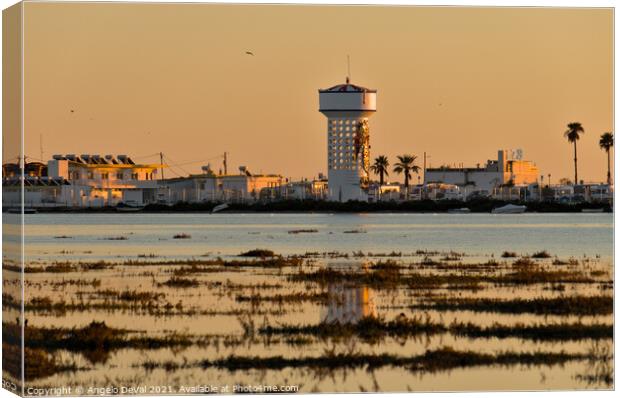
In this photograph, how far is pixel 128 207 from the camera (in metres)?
146

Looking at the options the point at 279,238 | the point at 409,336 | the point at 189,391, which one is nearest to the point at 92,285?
the point at 409,336

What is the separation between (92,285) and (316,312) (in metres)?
8.21

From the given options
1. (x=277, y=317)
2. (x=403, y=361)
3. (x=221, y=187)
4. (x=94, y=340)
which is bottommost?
(x=403, y=361)

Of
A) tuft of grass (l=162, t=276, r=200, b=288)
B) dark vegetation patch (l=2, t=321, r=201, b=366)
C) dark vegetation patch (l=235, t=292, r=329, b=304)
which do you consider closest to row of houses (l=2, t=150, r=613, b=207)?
tuft of grass (l=162, t=276, r=200, b=288)

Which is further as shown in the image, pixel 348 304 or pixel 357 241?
pixel 357 241

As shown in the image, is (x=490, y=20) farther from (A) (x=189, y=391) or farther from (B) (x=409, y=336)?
(A) (x=189, y=391)

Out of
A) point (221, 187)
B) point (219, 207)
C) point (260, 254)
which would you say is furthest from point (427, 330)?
point (221, 187)

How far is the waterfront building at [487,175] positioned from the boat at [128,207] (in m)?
25.2

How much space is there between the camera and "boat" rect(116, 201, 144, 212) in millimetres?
144200

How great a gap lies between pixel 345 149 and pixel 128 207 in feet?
123

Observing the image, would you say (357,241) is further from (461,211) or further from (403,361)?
(461,211)

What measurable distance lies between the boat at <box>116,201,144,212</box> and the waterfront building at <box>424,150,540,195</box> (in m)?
25.2

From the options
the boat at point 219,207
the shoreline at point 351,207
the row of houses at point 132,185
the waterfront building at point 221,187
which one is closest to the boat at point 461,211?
the shoreline at point 351,207

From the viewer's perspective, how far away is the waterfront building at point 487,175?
122 meters
